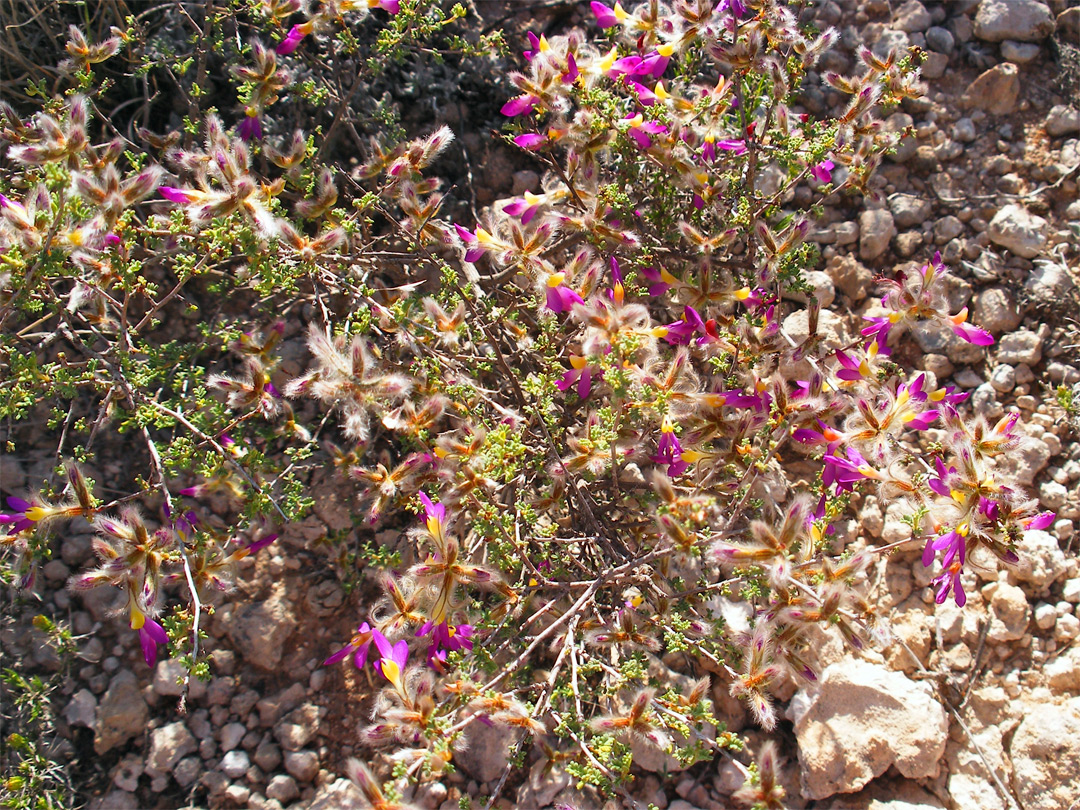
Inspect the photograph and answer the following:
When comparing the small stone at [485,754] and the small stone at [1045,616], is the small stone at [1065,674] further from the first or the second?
the small stone at [485,754]

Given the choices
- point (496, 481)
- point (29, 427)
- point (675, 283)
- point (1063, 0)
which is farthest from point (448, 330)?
point (1063, 0)

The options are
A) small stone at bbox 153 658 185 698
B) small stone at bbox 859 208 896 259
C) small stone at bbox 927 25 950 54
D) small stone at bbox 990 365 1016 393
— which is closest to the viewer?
small stone at bbox 153 658 185 698

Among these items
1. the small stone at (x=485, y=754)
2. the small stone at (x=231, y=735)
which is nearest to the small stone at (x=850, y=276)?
the small stone at (x=485, y=754)

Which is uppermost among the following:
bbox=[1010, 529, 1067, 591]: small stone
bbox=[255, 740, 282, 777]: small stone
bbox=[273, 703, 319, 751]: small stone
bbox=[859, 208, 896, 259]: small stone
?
bbox=[859, 208, 896, 259]: small stone

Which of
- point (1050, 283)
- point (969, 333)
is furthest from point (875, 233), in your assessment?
point (969, 333)

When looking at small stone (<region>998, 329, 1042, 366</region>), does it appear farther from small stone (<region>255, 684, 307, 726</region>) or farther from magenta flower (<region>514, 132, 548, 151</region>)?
small stone (<region>255, 684, 307, 726</region>)

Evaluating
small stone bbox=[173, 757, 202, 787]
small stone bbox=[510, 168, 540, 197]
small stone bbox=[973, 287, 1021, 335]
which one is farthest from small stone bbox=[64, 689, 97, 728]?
small stone bbox=[973, 287, 1021, 335]
